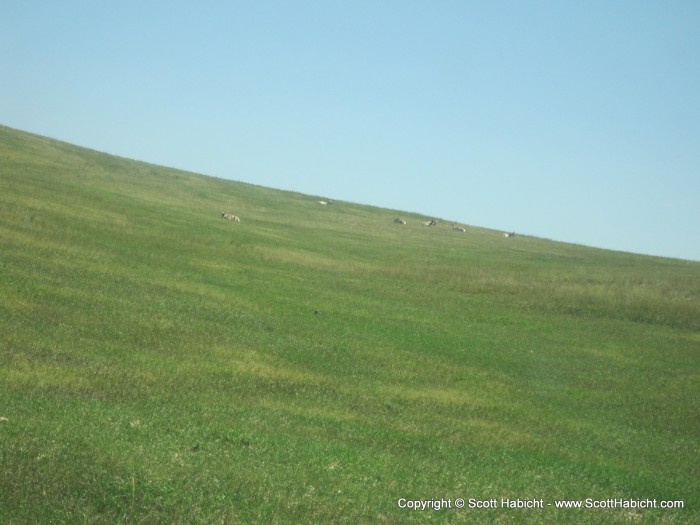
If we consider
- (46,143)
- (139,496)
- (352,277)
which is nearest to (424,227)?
(46,143)

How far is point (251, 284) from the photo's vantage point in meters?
33.4

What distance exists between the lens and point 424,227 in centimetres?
9694

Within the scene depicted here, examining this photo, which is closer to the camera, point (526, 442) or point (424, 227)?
point (526, 442)

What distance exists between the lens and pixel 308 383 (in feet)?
62.4

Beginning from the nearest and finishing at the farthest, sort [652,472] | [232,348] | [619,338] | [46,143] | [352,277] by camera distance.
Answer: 1. [652,472]
2. [232,348]
3. [619,338]
4. [352,277]
5. [46,143]

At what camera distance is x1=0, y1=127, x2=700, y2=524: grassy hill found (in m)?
10.4

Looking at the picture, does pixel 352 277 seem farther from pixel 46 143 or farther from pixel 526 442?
pixel 46 143

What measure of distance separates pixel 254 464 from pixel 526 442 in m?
7.02

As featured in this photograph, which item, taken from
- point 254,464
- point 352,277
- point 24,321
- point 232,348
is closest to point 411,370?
point 232,348

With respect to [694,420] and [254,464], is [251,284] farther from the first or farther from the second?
[254,464]

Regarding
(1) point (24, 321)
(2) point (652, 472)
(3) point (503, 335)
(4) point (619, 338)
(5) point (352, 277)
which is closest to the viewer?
(2) point (652, 472)

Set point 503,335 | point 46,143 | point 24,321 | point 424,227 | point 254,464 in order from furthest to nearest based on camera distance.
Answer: point 424,227
point 46,143
point 503,335
point 24,321
point 254,464

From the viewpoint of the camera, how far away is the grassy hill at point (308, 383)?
10.4 metres

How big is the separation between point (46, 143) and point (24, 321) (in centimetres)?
7387
